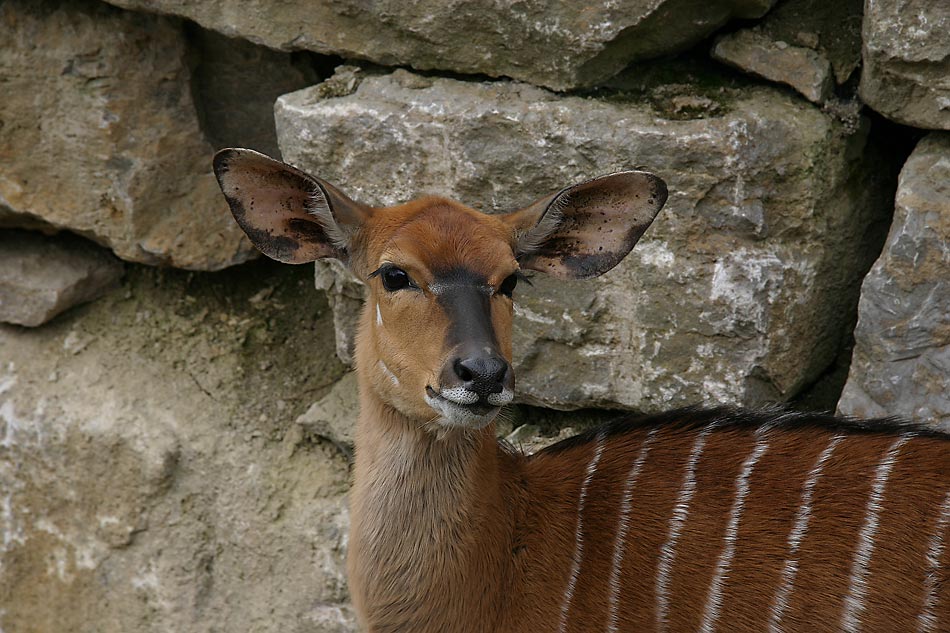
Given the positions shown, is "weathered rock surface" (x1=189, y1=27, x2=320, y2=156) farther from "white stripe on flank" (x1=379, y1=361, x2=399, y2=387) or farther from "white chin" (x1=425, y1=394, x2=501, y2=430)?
"white chin" (x1=425, y1=394, x2=501, y2=430)

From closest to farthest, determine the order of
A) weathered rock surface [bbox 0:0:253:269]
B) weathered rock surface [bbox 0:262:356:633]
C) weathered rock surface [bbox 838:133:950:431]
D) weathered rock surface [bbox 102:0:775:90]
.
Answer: weathered rock surface [bbox 838:133:950:431] < weathered rock surface [bbox 102:0:775:90] < weathered rock surface [bbox 0:0:253:269] < weathered rock surface [bbox 0:262:356:633]

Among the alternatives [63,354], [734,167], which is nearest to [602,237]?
[734,167]

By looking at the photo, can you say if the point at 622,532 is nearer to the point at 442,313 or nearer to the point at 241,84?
the point at 442,313

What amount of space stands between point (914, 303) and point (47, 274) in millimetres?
2894

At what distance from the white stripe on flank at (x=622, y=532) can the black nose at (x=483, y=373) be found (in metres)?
0.66

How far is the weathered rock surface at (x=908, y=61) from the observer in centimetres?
297

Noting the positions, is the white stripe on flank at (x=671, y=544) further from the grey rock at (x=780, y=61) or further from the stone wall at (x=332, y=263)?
the grey rock at (x=780, y=61)

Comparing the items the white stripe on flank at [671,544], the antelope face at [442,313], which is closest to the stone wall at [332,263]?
the white stripe on flank at [671,544]

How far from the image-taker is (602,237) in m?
3.02

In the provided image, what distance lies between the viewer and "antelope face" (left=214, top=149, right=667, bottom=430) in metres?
2.60

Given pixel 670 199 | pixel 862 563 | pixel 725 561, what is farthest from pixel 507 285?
pixel 862 563

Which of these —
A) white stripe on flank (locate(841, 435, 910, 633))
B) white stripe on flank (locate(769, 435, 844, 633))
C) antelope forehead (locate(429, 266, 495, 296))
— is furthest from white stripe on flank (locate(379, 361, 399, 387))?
white stripe on flank (locate(841, 435, 910, 633))

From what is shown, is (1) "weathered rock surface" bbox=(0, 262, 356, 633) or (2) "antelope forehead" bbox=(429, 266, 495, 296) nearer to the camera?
(2) "antelope forehead" bbox=(429, 266, 495, 296)

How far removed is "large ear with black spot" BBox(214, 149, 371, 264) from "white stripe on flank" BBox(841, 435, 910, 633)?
4.57 ft
